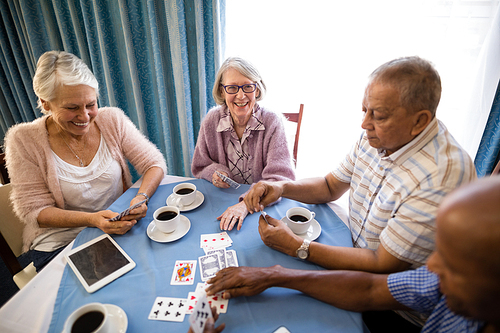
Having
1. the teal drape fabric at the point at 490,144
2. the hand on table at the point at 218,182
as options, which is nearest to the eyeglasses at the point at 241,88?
the hand on table at the point at 218,182

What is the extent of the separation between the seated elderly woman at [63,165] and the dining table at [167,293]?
0.76 feet

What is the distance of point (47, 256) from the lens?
4.03ft

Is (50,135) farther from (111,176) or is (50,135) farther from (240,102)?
(240,102)

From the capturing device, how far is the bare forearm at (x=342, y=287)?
76cm

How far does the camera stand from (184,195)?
1.20 meters

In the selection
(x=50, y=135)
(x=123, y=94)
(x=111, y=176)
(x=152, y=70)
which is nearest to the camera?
(x=50, y=135)

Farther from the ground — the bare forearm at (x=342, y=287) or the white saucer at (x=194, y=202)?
the bare forearm at (x=342, y=287)

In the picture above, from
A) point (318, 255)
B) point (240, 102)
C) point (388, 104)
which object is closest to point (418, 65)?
point (388, 104)

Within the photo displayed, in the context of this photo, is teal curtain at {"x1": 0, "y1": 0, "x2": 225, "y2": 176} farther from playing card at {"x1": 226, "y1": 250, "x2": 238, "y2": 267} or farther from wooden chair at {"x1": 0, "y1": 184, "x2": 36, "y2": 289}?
playing card at {"x1": 226, "y1": 250, "x2": 238, "y2": 267}

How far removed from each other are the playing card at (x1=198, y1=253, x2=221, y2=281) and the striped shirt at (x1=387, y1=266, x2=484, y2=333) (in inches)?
24.2

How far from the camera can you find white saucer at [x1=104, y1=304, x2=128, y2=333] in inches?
26.6

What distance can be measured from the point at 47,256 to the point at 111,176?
1.76 ft

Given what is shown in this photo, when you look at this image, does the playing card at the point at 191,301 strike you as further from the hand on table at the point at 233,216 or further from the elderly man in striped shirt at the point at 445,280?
the hand on table at the point at 233,216

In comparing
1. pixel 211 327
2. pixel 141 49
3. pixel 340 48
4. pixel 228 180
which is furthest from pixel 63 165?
pixel 340 48
